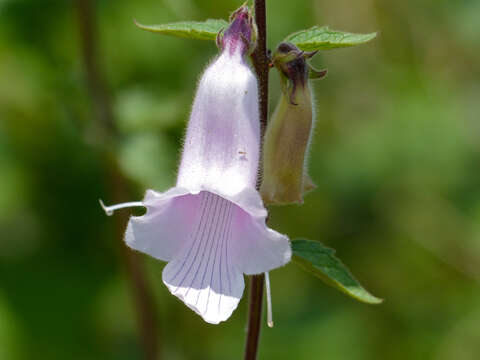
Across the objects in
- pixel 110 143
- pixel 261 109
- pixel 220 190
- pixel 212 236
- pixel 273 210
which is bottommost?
pixel 273 210

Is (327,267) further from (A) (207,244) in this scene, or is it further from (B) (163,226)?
(B) (163,226)

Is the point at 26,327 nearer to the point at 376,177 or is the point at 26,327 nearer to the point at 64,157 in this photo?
the point at 64,157

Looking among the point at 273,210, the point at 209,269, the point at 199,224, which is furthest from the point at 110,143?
the point at 209,269

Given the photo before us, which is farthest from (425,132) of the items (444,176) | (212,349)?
(212,349)

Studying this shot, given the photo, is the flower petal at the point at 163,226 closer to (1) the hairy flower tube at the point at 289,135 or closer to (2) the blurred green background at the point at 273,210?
(1) the hairy flower tube at the point at 289,135

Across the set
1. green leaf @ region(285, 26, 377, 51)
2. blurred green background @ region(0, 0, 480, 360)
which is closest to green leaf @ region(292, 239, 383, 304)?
green leaf @ region(285, 26, 377, 51)

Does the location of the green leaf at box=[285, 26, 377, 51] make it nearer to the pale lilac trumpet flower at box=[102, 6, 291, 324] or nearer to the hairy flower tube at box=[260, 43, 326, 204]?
the hairy flower tube at box=[260, 43, 326, 204]
